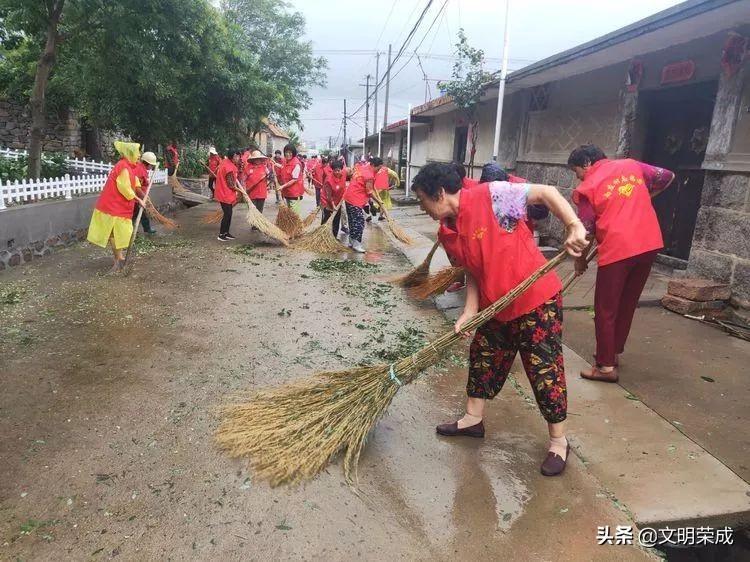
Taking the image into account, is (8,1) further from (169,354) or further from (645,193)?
(645,193)

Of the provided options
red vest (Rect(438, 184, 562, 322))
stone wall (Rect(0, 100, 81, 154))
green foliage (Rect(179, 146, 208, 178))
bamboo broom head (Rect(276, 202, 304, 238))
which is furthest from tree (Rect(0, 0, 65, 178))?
green foliage (Rect(179, 146, 208, 178))

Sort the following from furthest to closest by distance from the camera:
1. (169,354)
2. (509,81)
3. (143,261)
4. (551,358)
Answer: (509,81) < (143,261) < (169,354) < (551,358)

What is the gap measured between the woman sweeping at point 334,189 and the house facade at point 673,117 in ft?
10.6

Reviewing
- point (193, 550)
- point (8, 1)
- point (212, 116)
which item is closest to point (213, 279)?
point (193, 550)

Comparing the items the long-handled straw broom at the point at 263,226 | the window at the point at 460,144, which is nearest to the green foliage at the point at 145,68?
the long-handled straw broom at the point at 263,226

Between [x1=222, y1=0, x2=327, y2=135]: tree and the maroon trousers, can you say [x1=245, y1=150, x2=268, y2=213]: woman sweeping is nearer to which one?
the maroon trousers

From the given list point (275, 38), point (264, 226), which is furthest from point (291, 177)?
point (275, 38)

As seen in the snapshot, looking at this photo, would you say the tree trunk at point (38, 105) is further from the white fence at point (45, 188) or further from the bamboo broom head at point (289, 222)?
the bamboo broom head at point (289, 222)

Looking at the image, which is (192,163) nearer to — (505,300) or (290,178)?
(290,178)

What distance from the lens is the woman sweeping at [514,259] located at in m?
2.25

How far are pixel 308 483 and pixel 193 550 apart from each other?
22.3 inches

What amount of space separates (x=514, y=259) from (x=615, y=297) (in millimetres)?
1285

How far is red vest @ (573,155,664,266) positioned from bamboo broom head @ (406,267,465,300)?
6.63ft

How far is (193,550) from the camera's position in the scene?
76.0 inches
